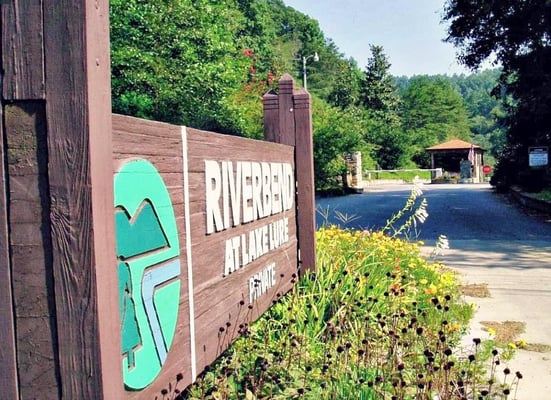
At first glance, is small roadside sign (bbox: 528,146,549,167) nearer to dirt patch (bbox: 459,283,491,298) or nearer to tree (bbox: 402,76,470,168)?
dirt patch (bbox: 459,283,491,298)

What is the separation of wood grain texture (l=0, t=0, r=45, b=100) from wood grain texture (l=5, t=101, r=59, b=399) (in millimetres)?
37

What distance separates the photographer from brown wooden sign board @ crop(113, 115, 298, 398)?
2.08 m

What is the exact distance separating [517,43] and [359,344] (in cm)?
1779

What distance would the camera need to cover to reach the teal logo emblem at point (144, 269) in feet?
6.43

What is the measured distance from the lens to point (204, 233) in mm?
2836

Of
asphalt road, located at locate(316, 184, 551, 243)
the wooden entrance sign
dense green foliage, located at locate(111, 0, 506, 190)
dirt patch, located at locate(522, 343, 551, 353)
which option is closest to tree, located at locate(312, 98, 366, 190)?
dense green foliage, located at locate(111, 0, 506, 190)

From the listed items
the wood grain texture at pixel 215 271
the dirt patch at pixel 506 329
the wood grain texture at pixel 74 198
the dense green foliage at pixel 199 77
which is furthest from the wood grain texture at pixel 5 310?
the dense green foliage at pixel 199 77

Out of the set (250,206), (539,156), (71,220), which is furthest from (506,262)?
(539,156)

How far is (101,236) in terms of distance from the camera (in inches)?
65.8

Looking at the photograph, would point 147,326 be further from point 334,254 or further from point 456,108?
point 456,108

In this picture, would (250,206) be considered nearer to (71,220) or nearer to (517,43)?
(71,220)

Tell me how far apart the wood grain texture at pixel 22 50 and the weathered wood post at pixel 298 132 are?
3.60 m

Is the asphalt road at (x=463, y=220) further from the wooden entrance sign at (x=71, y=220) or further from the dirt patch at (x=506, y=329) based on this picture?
the wooden entrance sign at (x=71, y=220)

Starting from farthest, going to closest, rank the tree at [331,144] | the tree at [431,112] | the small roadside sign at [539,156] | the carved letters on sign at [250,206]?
the tree at [431,112]
the tree at [331,144]
the small roadside sign at [539,156]
the carved letters on sign at [250,206]
